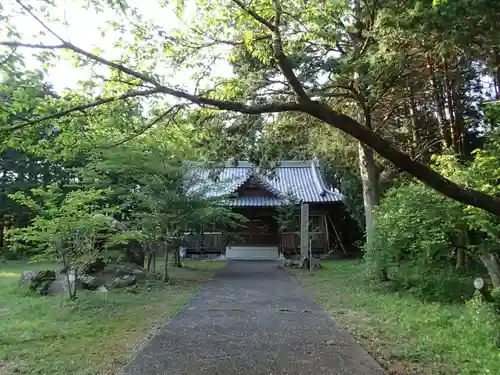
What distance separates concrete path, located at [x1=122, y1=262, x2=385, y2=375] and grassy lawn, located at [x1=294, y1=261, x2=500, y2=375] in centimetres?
35

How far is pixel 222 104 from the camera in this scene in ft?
14.5

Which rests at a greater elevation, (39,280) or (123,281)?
(39,280)

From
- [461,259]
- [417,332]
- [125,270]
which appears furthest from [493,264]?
[125,270]

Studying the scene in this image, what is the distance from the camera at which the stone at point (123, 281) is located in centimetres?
1206

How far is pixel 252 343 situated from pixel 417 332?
2755 mm

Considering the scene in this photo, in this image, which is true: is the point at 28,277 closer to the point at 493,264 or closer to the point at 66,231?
the point at 66,231

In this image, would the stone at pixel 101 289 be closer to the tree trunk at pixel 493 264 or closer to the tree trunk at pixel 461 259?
the tree trunk at pixel 493 264

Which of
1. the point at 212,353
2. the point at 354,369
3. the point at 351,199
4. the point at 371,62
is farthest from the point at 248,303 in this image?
the point at 351,199

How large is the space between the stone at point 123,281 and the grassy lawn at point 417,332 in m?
5.55

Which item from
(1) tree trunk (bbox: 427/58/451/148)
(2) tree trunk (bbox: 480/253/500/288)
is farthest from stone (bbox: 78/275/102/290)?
(1) tree trunk (bbox: 427/58/451/148)

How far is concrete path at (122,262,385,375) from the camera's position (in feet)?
16.3

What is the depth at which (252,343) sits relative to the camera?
607cm

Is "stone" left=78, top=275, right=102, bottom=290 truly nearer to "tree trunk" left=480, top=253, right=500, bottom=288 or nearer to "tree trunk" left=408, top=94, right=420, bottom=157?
"tree trunk" left=480, top=253, right=500, bottom=288

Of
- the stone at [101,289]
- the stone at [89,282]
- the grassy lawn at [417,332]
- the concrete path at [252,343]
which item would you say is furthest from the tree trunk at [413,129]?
the stone at [89,282]
